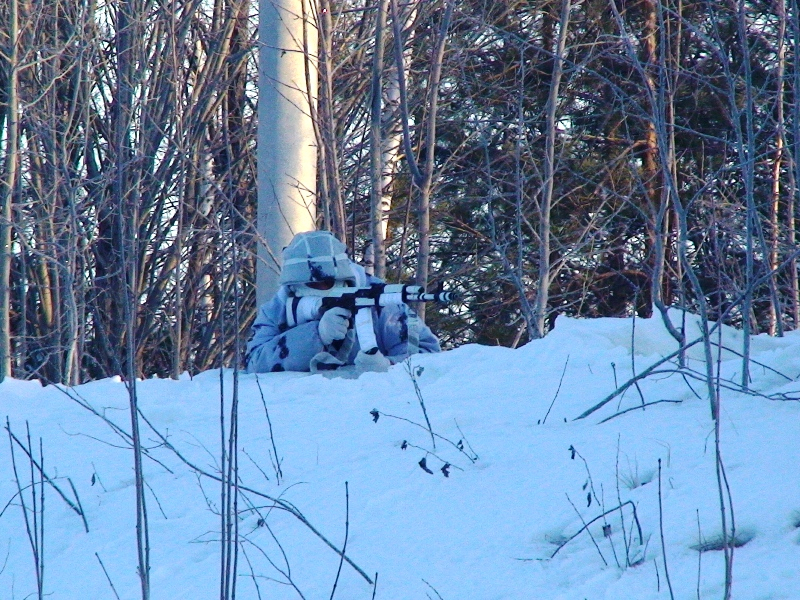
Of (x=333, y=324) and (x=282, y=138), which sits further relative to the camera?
(x=282, y=138)

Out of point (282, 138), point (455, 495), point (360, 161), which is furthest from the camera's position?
point (360, 161)

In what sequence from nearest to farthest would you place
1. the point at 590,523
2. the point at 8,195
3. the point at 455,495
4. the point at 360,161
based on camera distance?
1. the point at 590,523
2. the point at 455,495
3. the point at 8,195
4. the point at 360,161

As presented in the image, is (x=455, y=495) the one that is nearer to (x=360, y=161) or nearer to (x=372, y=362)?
(x=372, y=362)

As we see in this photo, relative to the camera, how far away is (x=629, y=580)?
7.39 feet

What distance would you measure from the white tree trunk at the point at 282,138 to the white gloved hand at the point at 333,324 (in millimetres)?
2483

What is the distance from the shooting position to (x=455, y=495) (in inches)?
115

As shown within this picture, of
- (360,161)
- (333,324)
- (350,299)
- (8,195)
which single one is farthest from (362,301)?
(360,161)

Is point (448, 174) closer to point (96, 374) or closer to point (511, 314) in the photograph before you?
point (511, 314)

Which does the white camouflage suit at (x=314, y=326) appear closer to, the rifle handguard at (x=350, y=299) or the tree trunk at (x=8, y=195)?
the rifle handguard at (x=350, y=299)

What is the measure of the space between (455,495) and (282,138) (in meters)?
5.73

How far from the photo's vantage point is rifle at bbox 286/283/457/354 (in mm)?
5355

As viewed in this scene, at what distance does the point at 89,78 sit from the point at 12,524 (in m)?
9.33

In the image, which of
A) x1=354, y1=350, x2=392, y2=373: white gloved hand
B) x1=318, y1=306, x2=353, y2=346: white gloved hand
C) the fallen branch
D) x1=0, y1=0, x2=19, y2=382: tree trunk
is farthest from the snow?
x1=0, y1=0, x2=19, y2=382: tree trunk

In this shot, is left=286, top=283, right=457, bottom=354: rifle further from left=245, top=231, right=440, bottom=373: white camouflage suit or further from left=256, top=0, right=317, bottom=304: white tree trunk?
left=256, top=0, right=317, bottom=304: white tree trunk
